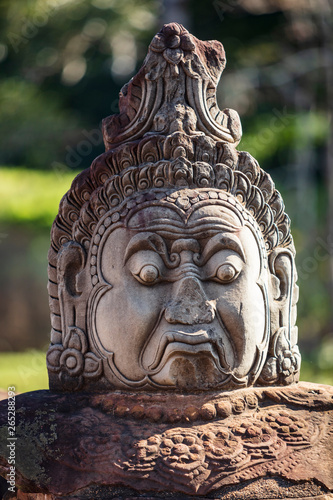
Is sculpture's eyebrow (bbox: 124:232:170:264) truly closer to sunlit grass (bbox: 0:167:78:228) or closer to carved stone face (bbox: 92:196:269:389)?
carved stone face (bbox: 92:196:269:389)

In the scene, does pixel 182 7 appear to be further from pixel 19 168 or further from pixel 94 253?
pixel 94 253

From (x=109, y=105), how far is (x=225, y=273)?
12230mm

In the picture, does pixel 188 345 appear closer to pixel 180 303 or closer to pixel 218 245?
pixel 180 303

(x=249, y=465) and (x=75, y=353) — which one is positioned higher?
(x=75, y=353)

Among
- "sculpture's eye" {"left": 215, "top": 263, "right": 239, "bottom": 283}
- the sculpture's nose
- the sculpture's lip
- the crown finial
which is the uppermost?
the crown finial

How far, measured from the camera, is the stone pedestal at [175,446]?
2.68 metres

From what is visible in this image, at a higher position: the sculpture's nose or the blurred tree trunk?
the blurred tree trunk

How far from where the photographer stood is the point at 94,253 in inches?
127

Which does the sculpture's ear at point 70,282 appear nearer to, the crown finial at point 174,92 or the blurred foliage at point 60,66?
the crown finial at point 174,92

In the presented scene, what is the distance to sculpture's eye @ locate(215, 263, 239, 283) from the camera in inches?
120

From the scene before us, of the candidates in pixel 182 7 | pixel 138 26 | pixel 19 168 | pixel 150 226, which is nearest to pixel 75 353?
pixel 150 226

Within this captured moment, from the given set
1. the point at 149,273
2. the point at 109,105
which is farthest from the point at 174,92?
the point at 109,105

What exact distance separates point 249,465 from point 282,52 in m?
13.2

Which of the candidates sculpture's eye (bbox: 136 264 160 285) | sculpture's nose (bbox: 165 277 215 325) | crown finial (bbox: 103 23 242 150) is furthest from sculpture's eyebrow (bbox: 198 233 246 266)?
crown finial (bbox: 103 23 242 150)
